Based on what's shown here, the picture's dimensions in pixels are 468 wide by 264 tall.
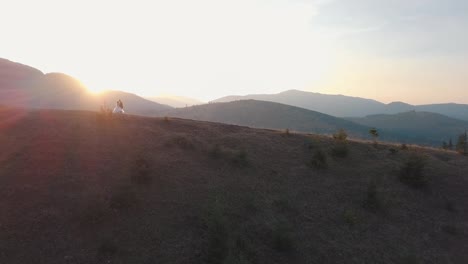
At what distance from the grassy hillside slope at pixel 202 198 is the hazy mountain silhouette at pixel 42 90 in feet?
251

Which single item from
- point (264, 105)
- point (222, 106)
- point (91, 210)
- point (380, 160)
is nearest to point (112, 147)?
point (91, 210)

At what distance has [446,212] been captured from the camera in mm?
16594

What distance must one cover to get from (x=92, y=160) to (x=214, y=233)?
588 centimetres

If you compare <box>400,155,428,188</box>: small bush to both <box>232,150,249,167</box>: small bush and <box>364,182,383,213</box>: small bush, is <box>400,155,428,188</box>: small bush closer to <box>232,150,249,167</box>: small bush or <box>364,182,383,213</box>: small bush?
<box>364,182,383,213</box>: small bush

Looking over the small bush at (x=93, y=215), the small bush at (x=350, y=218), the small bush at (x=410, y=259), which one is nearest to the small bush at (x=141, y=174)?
the small bush at (x=93, y=215)

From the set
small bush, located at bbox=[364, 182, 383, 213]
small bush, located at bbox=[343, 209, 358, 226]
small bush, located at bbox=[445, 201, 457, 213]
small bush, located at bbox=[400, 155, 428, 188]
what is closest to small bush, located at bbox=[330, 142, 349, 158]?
small bush, located at bbox=[400, 155, 428, 188]

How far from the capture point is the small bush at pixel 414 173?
18109mm

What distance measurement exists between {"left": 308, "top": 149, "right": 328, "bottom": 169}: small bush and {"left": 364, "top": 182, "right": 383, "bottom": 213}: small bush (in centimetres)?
262

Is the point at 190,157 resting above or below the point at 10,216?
above

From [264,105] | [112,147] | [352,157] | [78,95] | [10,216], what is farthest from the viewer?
[264,105]

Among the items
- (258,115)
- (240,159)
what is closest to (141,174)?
(240,159)

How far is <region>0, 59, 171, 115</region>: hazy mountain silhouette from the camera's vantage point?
92988 millimetres

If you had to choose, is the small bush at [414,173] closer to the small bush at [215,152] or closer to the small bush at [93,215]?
the small bush at [215,152]

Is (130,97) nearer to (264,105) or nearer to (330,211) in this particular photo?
(264,105)
